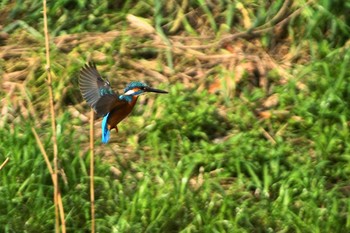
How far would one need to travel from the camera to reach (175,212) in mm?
4449

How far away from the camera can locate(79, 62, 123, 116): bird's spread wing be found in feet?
10.3

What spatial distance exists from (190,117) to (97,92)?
185 centimetres

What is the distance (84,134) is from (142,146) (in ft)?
1.01

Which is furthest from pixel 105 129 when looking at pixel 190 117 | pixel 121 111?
pixel 190 117

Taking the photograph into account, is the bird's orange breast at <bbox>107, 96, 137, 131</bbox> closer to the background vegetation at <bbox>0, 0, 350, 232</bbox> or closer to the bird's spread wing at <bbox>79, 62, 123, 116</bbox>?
the bird's spread wing at <bbox>79, 62, 123, 116</bbox>

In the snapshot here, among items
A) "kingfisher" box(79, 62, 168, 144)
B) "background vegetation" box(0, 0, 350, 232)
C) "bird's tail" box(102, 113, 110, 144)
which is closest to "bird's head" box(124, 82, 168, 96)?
"kingfisher" box(79, 62, 168, 144)

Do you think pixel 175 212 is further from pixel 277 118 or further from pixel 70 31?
pixel 70 31

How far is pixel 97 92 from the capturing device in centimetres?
325

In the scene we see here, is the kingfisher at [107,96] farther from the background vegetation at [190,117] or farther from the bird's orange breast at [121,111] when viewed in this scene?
the background vegetation at [190,117]

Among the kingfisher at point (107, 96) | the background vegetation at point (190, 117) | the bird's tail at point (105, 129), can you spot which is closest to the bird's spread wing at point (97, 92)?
the kingfisher at point (107, 96)

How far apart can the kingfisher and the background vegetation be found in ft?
3.90

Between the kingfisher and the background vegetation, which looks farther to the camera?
the background vegetation

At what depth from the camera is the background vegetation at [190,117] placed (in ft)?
14.7

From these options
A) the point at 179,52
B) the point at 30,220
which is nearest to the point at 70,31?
the point at 179,52
